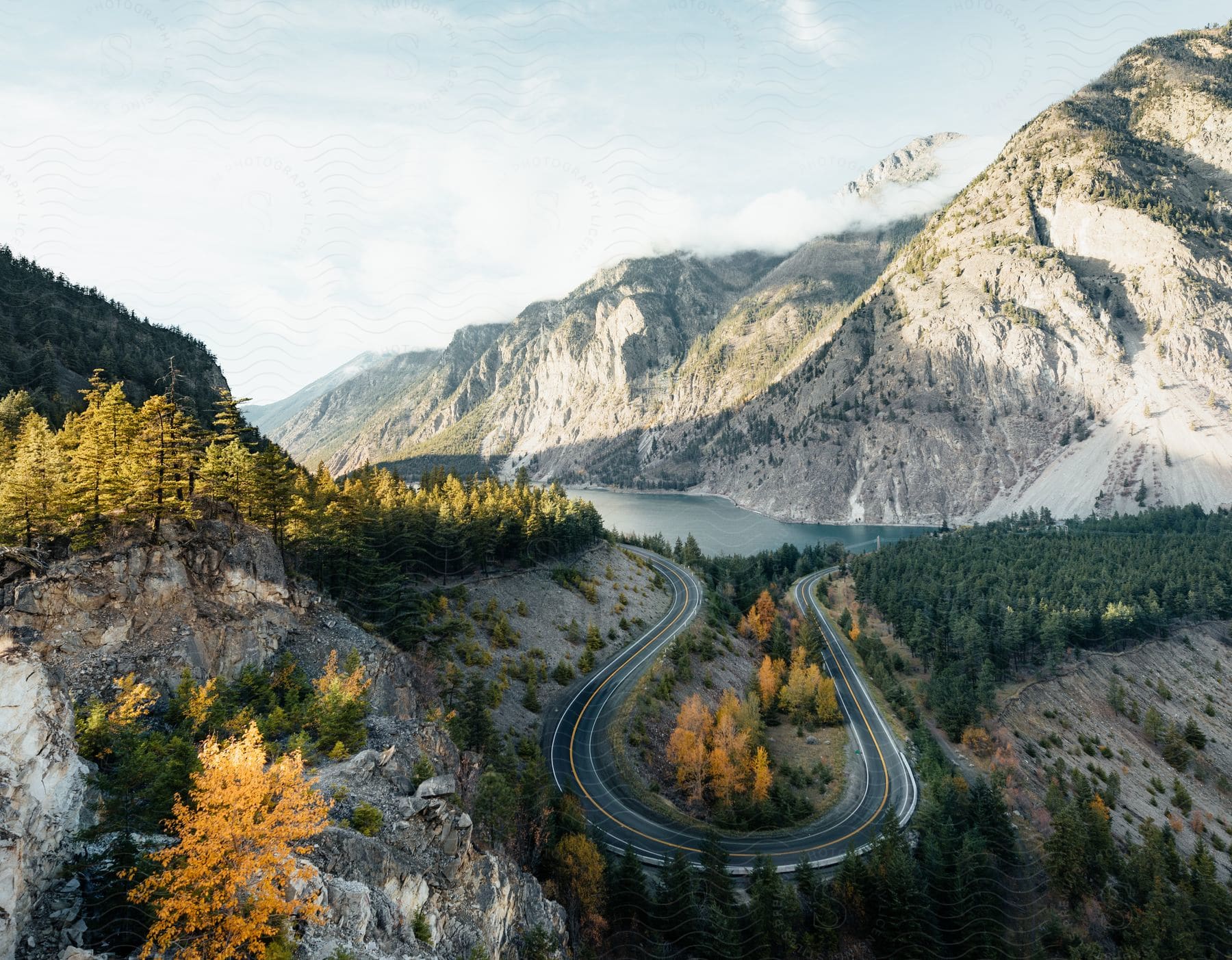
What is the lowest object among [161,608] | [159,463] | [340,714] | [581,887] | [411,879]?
[581,887]

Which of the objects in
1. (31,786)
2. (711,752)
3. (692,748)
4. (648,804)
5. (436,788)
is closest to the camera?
(31,786)

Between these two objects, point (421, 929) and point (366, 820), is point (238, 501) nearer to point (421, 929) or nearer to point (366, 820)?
point (366, 820)

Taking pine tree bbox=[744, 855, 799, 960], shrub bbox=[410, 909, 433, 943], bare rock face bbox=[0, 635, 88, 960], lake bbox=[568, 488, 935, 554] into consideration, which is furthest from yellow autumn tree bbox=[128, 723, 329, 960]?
lake bbox=[568, 488, 935, 554]

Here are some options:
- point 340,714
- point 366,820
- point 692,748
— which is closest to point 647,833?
point 692,748

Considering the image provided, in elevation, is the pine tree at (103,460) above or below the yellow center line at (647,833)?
above

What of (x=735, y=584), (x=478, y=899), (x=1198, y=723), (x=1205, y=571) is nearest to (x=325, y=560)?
(x=478, y=899)

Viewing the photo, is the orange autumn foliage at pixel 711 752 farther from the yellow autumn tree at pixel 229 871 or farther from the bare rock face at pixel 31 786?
the bare rock face at pixel 31 786

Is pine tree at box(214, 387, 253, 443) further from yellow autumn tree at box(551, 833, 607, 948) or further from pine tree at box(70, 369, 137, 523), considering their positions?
yellow autumn tree at box(551, 833, 607, 948)

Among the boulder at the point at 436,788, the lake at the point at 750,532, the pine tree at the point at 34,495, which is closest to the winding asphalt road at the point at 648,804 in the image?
the boulder at the point at 436,788
